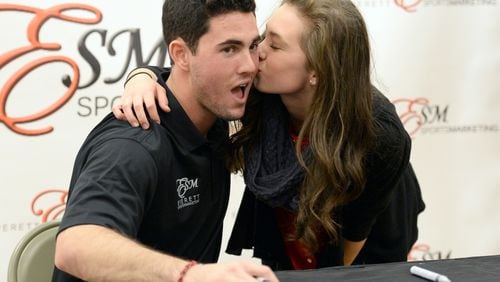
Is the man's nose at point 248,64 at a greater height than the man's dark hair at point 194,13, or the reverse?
the man's dark hair at point 194,13

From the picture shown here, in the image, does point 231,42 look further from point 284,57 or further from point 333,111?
point 333,111

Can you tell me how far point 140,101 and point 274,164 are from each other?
0.37 metres

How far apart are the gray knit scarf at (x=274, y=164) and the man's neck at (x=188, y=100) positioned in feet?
0.47

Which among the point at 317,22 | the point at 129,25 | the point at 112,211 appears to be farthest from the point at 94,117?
the point at 112,211

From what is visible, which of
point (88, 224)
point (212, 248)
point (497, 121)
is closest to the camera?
point (88, 224)

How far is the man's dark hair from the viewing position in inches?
59.0

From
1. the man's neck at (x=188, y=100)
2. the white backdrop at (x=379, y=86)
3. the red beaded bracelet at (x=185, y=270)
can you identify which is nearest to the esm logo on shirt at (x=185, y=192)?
the man's neck at (x=188, y=100)

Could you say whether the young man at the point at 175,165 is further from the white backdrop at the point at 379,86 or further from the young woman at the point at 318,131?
the white backdrop at the point at 379,86

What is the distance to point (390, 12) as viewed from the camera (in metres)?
2.65

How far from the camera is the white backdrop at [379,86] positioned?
2293mm

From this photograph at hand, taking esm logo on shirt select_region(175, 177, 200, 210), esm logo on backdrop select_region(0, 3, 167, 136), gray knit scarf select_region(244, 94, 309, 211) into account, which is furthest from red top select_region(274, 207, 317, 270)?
esm logo on backdrop select_region(0, 3, 167, 136)

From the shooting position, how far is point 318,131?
5.23 feet

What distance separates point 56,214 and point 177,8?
113cm

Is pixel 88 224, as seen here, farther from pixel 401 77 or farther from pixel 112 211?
pixel 401 77
